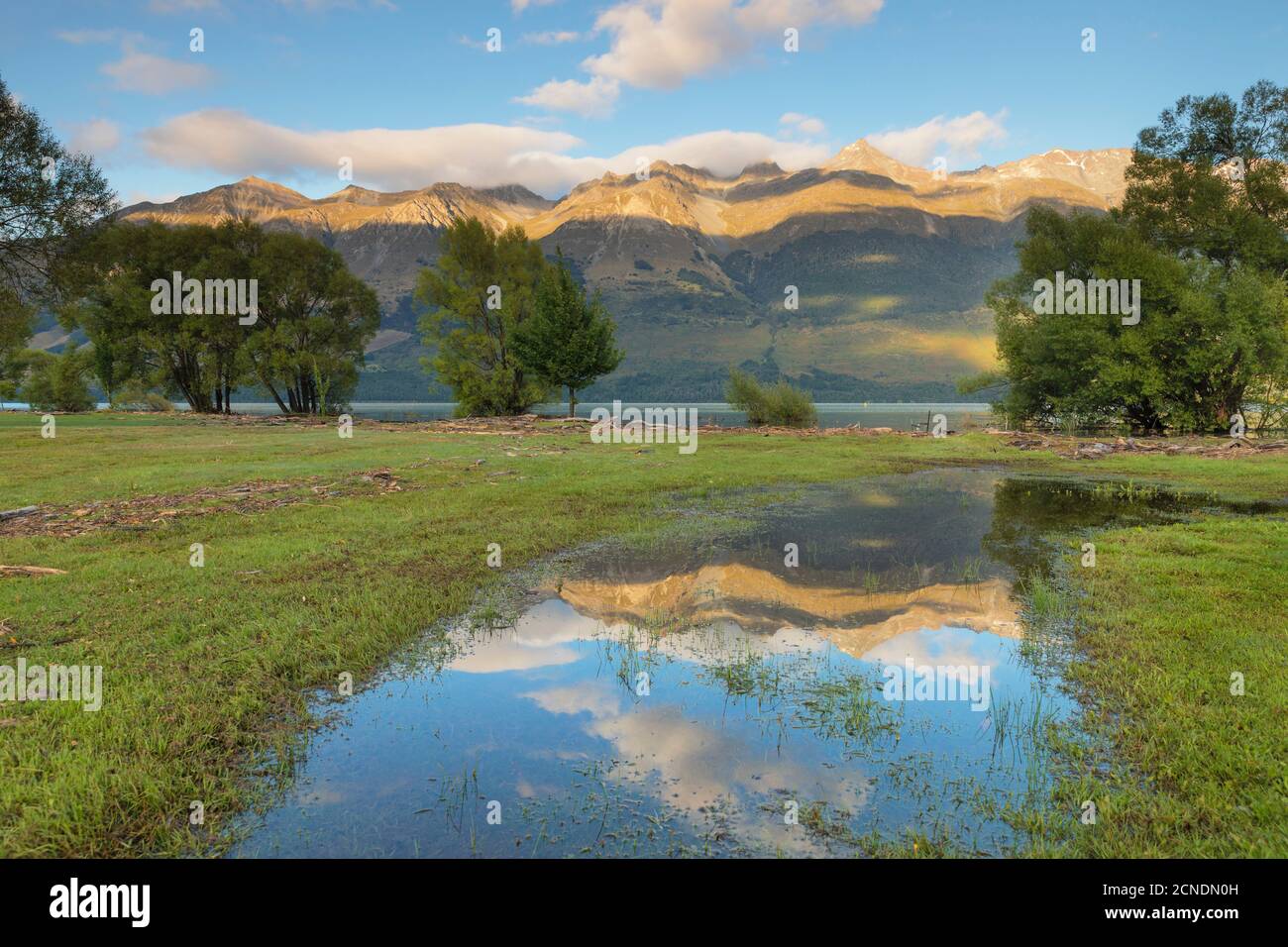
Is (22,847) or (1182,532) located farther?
(1182,532)

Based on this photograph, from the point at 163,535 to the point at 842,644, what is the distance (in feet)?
47.6

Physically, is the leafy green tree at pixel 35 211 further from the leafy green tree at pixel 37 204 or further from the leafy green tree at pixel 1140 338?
the leafy green tree at pixel 1140 338

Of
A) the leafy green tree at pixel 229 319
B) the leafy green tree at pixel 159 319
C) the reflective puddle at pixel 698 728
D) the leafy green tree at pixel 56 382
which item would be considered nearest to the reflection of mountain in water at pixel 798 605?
the reflective puddle at pixel 698 728

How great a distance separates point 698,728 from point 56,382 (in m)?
91.4

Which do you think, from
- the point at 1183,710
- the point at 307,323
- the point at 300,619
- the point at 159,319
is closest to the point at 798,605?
the point at 1183,710

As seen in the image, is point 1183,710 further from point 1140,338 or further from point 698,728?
point 1140,338

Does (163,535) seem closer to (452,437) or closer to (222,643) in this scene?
(222,643)

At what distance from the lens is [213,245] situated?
60.9 metres

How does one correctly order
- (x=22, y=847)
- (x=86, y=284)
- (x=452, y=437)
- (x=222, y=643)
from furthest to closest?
(x=452, y=437)
(x=86, y=284)
(x=222, y=643)
(x=22, y=847)

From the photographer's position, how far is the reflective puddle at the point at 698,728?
4.99 m

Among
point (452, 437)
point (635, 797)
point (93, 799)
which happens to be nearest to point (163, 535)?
point (93, 799)

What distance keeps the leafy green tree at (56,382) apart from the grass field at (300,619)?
196 feet

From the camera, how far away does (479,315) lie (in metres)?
59.7

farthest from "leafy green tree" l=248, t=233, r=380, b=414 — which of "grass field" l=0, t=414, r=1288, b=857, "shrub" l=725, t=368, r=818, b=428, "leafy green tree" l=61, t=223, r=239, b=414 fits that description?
"shrub" l=725, t=368, r=818, b=428
